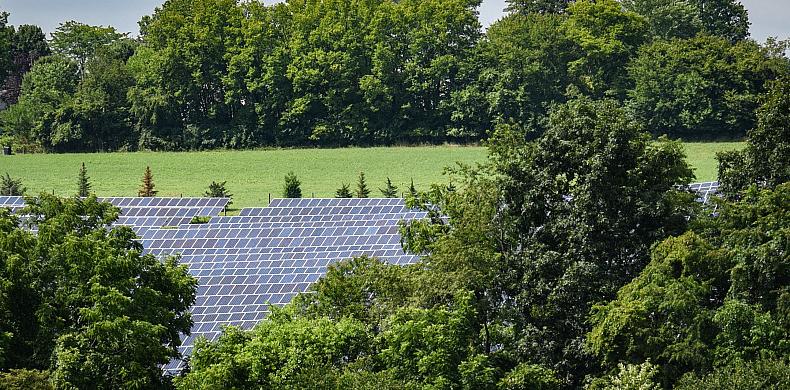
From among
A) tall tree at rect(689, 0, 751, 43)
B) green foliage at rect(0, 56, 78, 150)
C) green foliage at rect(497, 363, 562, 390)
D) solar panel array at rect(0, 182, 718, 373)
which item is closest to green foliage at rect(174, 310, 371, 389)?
green foliage at rect(497, 363, 562, 390)

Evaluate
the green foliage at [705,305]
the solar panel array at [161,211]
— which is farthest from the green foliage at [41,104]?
the green foliage at [705,305]

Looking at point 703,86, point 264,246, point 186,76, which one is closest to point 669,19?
point 703,86

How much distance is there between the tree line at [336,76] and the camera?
120m

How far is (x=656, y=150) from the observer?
4403 cm

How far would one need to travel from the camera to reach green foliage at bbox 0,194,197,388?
40.4m

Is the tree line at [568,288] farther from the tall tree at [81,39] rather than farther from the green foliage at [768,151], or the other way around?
the tall tree at [81,39]

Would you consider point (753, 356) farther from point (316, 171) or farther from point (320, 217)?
point (316, 171)

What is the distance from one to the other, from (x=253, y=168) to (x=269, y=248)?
5320cm

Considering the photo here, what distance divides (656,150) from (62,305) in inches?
731

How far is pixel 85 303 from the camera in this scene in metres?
42.1

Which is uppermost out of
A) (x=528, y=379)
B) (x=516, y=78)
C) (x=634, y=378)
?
(x=516, y=78)

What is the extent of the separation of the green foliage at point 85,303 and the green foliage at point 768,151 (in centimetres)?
1791

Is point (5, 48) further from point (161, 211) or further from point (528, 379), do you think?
point (528, 379)

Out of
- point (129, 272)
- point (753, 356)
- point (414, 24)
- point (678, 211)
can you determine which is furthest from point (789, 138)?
point (414, 24)
